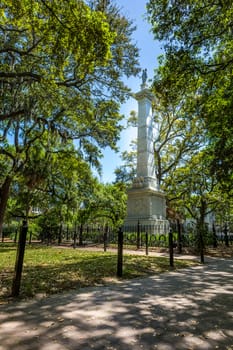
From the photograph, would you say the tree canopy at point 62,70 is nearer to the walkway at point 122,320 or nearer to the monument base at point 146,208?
the monument base at point 146,208

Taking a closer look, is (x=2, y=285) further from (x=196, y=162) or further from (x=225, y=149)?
(x=196, y=162)

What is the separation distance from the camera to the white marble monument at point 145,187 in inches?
631

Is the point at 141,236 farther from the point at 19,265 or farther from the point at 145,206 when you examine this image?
the point at 19,265

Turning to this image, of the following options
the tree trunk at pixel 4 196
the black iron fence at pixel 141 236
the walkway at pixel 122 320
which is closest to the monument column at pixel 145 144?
the black iron fence at pixel 141 236

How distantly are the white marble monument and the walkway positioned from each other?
36.8ft

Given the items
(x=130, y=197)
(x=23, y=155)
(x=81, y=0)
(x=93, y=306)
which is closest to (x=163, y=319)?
(x=93, y=306)

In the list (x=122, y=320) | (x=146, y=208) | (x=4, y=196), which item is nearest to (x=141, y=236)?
(x=146, y=208)

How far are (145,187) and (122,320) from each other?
13.3 meters

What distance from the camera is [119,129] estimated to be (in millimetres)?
12633

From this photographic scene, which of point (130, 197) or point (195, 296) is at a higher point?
point (130, 197)

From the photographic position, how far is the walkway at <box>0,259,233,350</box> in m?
2.49

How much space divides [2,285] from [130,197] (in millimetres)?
12817

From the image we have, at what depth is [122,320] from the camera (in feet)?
Result: 10.2

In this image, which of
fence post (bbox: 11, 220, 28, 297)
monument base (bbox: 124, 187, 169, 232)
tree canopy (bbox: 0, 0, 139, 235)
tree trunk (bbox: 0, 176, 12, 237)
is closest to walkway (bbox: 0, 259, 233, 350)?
fence post (bbox: 11, 220, 28, 297)
